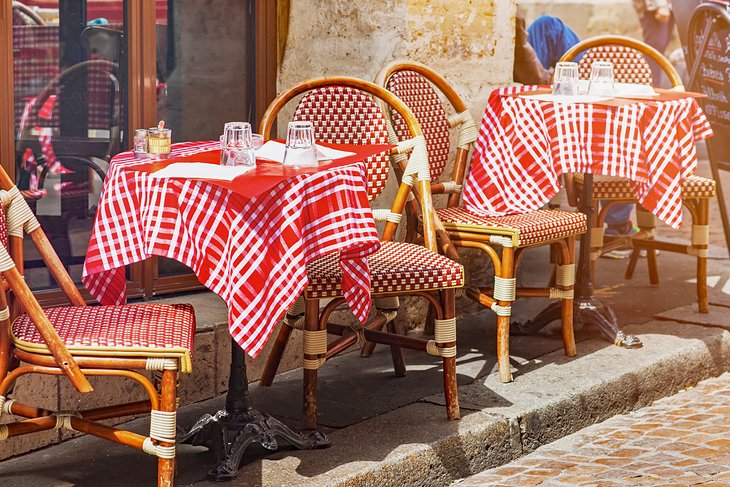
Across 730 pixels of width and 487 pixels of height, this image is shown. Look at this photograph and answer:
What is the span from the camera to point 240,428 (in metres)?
4.06

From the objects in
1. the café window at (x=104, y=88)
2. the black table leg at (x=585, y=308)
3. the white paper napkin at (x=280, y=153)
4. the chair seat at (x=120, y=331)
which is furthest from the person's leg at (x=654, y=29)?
the chair seat at (x=120, y=331)

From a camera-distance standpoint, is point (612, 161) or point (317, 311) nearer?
point (317, 311)

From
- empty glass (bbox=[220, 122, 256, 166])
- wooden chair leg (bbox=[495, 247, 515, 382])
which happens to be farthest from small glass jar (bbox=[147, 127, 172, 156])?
wooden chair leg (bbox=[495, 247, 515, 382])

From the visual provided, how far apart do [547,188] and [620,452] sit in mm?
1282

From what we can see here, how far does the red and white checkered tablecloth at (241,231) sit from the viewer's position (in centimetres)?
356

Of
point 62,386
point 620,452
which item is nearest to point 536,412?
point 620,452

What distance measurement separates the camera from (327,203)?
3709 millimetres

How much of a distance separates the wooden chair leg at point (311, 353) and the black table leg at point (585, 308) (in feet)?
5.85

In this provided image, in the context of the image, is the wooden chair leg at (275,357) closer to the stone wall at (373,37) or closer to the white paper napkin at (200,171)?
the white paper napkin at (200,171)

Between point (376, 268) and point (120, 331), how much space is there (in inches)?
43.3

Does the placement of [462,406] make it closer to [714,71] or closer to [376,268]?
[376,268]

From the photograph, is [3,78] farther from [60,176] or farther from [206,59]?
[206,59]

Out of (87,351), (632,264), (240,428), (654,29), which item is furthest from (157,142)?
(654,29)

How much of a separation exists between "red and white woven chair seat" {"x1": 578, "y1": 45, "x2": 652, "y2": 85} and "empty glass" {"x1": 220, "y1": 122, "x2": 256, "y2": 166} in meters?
3.21
